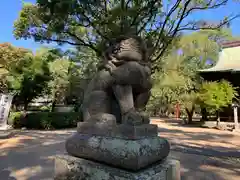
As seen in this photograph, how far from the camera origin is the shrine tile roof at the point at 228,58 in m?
13.0

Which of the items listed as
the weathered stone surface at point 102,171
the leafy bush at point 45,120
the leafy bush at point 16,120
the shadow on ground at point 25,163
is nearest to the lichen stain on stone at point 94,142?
the weathered stone surface at point 102,171

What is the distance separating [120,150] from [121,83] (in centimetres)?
66

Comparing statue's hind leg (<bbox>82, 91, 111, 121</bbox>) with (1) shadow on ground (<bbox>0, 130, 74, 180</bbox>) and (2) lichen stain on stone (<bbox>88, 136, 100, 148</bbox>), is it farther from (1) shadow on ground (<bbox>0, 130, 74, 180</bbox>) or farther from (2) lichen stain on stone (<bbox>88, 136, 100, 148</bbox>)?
(1) shadow on ground (<bbox>0, 130, 74, 180</bbox>)

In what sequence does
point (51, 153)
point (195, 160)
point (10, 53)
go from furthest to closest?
point (10, 53) < point (51, 153) < point (195, 160)

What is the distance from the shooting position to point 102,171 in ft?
6.31

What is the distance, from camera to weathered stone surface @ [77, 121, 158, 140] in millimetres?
1890

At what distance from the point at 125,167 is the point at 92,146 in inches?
16.1

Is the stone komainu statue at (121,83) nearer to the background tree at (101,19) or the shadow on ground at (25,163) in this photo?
the shadow on ground at (25,163)

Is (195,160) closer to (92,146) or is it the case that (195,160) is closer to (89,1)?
(92,146)

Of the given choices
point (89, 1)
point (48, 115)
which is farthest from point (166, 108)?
point (89, 1)

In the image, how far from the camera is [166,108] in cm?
2108

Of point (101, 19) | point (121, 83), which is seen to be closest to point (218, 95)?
point (101, 19)

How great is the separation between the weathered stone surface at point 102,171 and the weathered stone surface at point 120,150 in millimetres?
50

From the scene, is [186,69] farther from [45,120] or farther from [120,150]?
[120,150]
